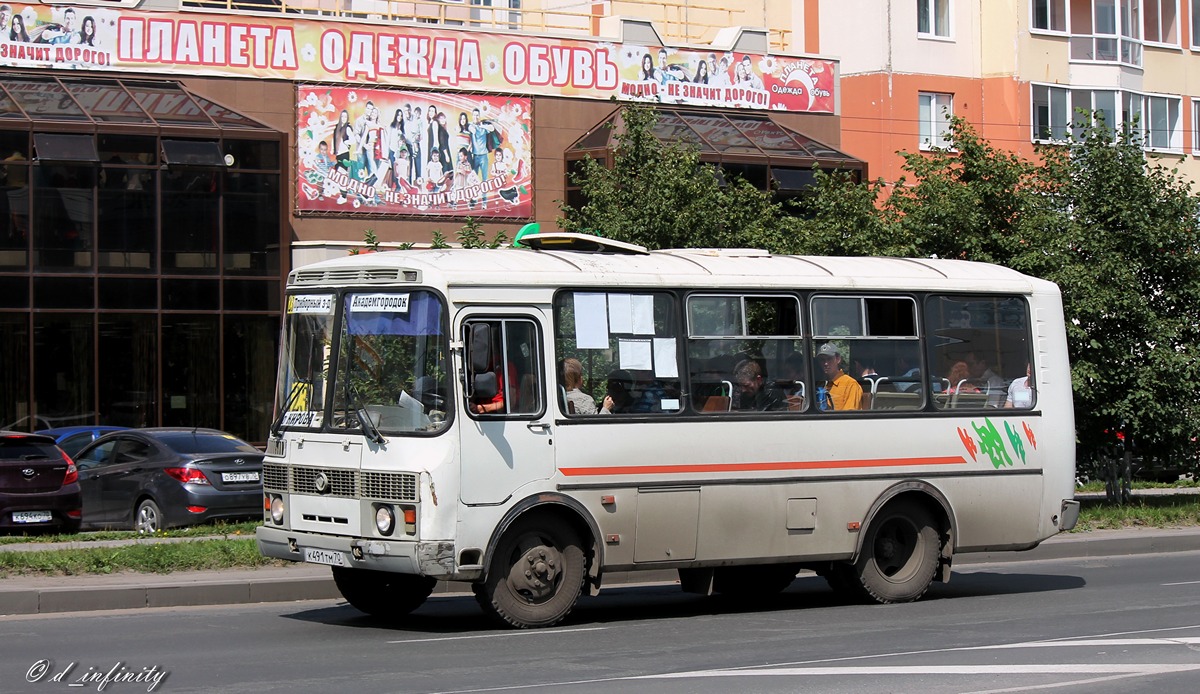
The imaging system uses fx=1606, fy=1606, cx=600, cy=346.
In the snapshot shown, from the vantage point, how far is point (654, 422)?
1270 centimetres

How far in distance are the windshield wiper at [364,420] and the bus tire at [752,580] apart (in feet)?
13.6

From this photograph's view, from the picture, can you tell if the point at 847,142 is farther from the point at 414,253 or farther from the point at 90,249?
the point at 414,253

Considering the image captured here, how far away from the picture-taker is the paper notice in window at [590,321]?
491 inches

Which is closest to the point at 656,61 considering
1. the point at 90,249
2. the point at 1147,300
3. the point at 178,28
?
the point at 178,28

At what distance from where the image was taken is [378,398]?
11.9 m

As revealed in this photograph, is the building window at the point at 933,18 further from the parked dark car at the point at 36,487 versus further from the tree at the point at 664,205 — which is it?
the parked dark car at the point at 36,487

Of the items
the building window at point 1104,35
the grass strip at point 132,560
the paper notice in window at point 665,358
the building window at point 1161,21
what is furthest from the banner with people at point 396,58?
the paper notice in window at point 665,358

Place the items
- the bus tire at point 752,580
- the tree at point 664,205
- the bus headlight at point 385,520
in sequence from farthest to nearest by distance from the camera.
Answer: the tree at point 664,205 → the bus tire at point 752,580 → the bus headlight at point 385,520

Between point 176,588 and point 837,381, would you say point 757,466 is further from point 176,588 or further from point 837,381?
point 176,588

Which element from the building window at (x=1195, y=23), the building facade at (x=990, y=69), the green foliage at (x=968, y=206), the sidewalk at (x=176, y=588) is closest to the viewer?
the sidewalk at (x=176, y=588)

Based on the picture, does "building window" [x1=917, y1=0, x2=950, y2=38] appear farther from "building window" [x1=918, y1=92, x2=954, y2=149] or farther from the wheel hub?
the wheel hub

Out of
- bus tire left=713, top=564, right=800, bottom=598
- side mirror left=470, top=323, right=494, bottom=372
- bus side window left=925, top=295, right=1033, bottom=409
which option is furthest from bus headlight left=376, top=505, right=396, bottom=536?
bus side window left=925, top=295, right=1033, bottom=409

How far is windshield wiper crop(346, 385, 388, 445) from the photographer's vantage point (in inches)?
460

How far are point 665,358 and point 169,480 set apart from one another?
390 inches
